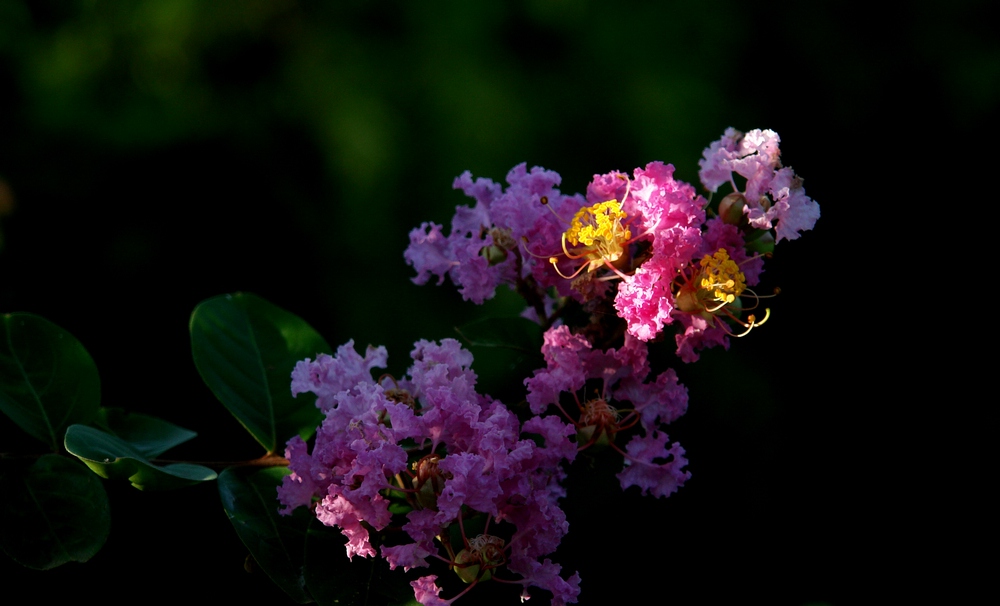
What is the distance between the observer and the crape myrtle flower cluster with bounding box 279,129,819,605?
78 cm

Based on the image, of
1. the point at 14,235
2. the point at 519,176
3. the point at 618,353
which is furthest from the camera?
the point at 14,235

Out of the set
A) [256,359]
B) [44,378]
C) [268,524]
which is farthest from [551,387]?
[44,378]

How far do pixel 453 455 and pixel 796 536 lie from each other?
5.41 ft

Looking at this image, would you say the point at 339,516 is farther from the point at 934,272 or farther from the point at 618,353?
the point at 934,272

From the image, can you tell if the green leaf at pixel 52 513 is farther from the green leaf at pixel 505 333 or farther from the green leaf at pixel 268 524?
the green leaf at pixel 505 333

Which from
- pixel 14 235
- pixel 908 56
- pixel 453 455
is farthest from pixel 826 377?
pixel 14 235

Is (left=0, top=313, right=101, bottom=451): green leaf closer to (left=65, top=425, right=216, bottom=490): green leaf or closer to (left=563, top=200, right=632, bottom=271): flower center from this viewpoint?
(left=65, top=425, right=216, bottom=490): green leaf

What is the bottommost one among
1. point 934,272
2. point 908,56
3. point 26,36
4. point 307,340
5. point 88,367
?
point 88,367

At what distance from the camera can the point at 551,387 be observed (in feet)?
2.80

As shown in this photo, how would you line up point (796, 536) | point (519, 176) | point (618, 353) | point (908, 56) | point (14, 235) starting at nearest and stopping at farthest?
point (618, 353) < point (519, 176) < point (796, 536) < point (14, 235) < point (908, 56)

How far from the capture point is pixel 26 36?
96.7 inches

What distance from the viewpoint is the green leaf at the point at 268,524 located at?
828 mm

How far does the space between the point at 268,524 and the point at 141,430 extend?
0.26m

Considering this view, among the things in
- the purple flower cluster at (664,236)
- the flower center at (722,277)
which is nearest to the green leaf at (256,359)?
the purple flower cluster at (664,236)
